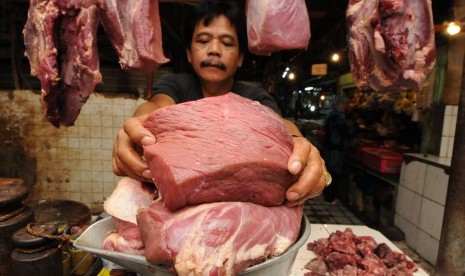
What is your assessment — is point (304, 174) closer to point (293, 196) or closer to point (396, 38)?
point (293, 196)

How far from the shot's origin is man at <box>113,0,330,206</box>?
131 centimetres

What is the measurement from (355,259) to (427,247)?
3.10m

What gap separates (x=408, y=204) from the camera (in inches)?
211

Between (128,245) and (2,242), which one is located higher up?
(128,245)

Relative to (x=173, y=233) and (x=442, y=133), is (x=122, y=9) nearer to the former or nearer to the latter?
(x=173, y=233)

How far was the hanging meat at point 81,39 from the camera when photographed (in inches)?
75.1

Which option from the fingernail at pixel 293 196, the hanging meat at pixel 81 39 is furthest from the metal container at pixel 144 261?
the hanging meat at pixel 81 39

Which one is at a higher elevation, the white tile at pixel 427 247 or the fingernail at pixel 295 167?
the fingernail at pixel 295 167

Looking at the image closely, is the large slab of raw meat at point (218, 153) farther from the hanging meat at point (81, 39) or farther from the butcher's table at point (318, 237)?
the butcher's table at point (318, 237)

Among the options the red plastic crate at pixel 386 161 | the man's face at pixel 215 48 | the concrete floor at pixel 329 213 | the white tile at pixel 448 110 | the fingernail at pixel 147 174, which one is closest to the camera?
the fingernail at pixel 147 174

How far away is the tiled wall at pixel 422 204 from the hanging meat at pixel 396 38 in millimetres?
3443

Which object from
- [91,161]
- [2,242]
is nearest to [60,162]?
[91,161]

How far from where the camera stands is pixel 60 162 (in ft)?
19.5

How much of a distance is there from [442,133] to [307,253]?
371cm
